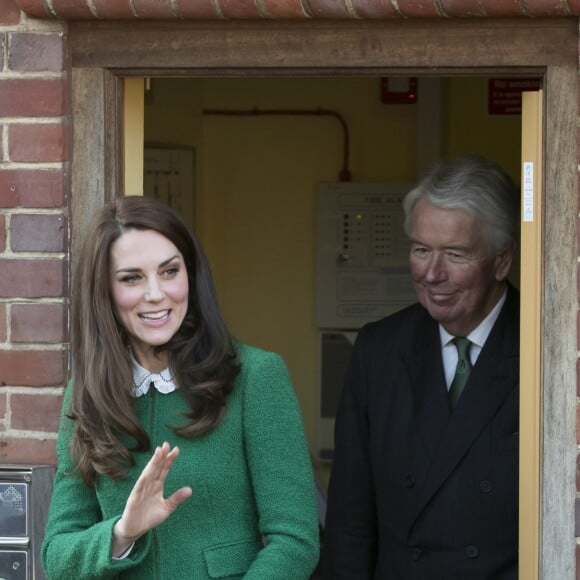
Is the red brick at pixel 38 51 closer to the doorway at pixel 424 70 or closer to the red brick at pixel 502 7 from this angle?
the doorway at pixel 424 70

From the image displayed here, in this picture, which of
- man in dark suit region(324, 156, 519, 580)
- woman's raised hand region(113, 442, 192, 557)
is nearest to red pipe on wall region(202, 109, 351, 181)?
man in dark suit region(324, 156, 519, 580)

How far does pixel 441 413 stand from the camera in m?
3.65

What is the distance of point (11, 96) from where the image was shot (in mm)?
3443

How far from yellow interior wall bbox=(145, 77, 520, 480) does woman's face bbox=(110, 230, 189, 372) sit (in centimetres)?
329

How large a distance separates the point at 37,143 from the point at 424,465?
1.30 m

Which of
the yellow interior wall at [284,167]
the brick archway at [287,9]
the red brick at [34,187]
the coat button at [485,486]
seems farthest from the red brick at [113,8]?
the yellow interior wall at [284,167]

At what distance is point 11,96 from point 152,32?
391mm

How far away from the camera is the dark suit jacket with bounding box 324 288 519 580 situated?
11.6ft

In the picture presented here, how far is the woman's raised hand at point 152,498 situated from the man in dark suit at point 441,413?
1.08 meters

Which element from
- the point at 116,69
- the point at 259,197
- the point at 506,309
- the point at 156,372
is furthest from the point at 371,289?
the point at 156,372

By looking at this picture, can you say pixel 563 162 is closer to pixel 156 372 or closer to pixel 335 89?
pixel 156 372

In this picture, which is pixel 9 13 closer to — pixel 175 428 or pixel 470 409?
pixel 175 428

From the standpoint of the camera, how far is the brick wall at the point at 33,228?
3438 mm

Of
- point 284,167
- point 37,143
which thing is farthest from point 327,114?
point 37,143
